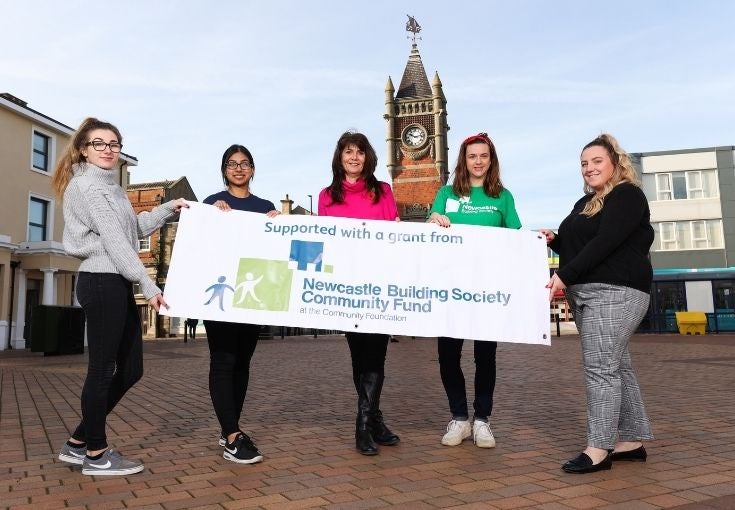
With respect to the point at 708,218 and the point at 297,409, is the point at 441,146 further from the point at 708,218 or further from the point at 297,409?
the point at 297,409

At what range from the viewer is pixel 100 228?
3.73 m

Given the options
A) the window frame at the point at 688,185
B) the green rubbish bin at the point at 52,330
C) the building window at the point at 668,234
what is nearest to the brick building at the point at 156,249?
the green rubbish bin at the point at 52,330

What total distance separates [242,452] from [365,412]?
0.91 m

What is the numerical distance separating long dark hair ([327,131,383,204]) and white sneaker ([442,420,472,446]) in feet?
6.03

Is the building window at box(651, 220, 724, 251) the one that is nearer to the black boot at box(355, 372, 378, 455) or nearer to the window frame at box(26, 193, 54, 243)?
the window frame at box(26, 193, 54, 243)

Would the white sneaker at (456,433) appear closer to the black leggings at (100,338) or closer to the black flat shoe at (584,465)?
the black flat shoe at (584,465)

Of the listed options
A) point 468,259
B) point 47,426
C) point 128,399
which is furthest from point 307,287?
point 128,399

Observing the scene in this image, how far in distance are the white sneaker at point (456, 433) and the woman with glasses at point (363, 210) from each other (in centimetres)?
39

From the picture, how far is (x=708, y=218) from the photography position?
129ft

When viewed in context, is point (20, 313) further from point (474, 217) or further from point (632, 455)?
point (632, 455)

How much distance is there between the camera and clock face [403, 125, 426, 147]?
218 feet

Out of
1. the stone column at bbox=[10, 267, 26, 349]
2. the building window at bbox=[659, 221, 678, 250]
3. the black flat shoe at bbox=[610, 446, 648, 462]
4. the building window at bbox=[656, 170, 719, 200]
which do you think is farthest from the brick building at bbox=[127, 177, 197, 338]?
→ the black flat shoe at bbox=[610, 446, 648, 462]

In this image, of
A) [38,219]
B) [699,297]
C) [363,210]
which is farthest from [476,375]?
[699,297]

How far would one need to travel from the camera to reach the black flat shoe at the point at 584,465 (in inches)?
143
